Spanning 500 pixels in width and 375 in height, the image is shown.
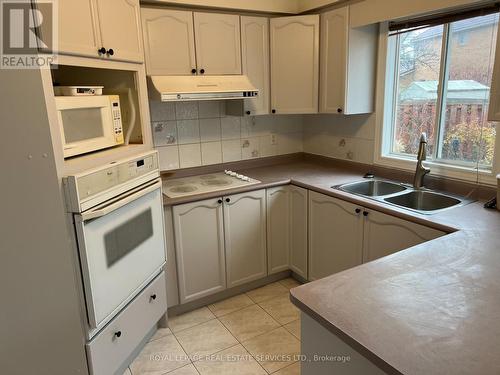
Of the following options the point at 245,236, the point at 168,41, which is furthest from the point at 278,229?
the point at 168,41

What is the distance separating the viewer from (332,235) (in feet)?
8.03

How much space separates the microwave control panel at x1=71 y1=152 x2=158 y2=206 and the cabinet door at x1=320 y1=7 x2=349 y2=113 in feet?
4.49

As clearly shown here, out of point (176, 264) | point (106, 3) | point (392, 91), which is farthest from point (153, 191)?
point (392, 91)

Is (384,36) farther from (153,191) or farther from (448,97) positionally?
(153,191)

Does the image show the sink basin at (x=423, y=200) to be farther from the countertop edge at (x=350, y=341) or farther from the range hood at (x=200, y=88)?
the countertop edge at (x=350, y=341)

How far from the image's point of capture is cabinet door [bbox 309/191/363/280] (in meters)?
2.27

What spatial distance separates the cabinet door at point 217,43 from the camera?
2486 millimetres

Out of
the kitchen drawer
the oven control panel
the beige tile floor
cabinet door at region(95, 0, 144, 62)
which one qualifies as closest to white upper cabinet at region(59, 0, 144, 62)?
cabinet door at region(95, 0, 144, 62)

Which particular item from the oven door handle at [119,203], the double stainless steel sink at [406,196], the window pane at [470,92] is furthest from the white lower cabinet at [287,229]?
the window pane at [470,92]

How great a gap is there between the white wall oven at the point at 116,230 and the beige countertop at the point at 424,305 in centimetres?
93

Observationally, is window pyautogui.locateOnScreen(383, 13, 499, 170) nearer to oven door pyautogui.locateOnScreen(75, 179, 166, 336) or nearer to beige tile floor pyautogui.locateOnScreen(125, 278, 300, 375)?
beige tile floor pyautogui.locateOnScreen(125, 278, 300, 375)

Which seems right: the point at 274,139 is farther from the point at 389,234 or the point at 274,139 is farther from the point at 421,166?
the point at 389,234

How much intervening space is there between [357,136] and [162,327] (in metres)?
1.98

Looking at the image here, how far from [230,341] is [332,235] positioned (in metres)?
0.92
